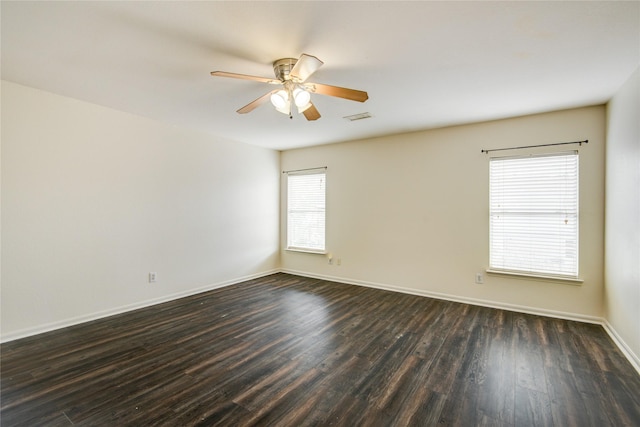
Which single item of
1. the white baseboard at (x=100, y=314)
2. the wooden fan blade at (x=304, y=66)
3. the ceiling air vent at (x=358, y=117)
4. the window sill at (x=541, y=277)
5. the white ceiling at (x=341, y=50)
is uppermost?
the ceiling air vent at (x=358, y=117)

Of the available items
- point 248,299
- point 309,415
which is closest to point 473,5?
point 309,415

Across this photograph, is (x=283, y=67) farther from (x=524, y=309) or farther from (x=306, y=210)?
(x=524, y=309)

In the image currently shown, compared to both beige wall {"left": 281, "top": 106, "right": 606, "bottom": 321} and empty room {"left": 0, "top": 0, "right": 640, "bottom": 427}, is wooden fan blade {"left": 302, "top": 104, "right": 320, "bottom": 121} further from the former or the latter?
beige wall {"left": 281, "top": 106, "right": 606, "bottom": 321}

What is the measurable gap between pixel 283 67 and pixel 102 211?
112 inches

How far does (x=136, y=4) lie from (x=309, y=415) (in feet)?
8.97

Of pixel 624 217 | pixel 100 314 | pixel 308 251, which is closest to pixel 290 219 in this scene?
pixel 308 251

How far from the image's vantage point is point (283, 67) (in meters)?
2.35

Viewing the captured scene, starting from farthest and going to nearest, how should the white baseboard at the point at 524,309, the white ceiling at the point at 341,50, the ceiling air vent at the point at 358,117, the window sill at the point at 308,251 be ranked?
the window sill at the point at 308,251, the ceiling air vent at the point at 358,117, the white baseboard at the point at 524,309, the white ceiling at the point at 341,50

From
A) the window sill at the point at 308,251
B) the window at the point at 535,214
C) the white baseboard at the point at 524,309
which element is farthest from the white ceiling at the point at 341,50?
the window sill at the point at 308,251

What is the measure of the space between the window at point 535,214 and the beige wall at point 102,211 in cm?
409

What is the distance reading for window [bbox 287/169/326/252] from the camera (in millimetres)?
5547

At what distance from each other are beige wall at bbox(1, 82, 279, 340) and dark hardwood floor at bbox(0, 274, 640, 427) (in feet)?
1.52

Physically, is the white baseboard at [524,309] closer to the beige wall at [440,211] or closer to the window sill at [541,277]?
the beige wall at [440,211]

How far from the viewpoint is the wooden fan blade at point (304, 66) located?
6.50ft
